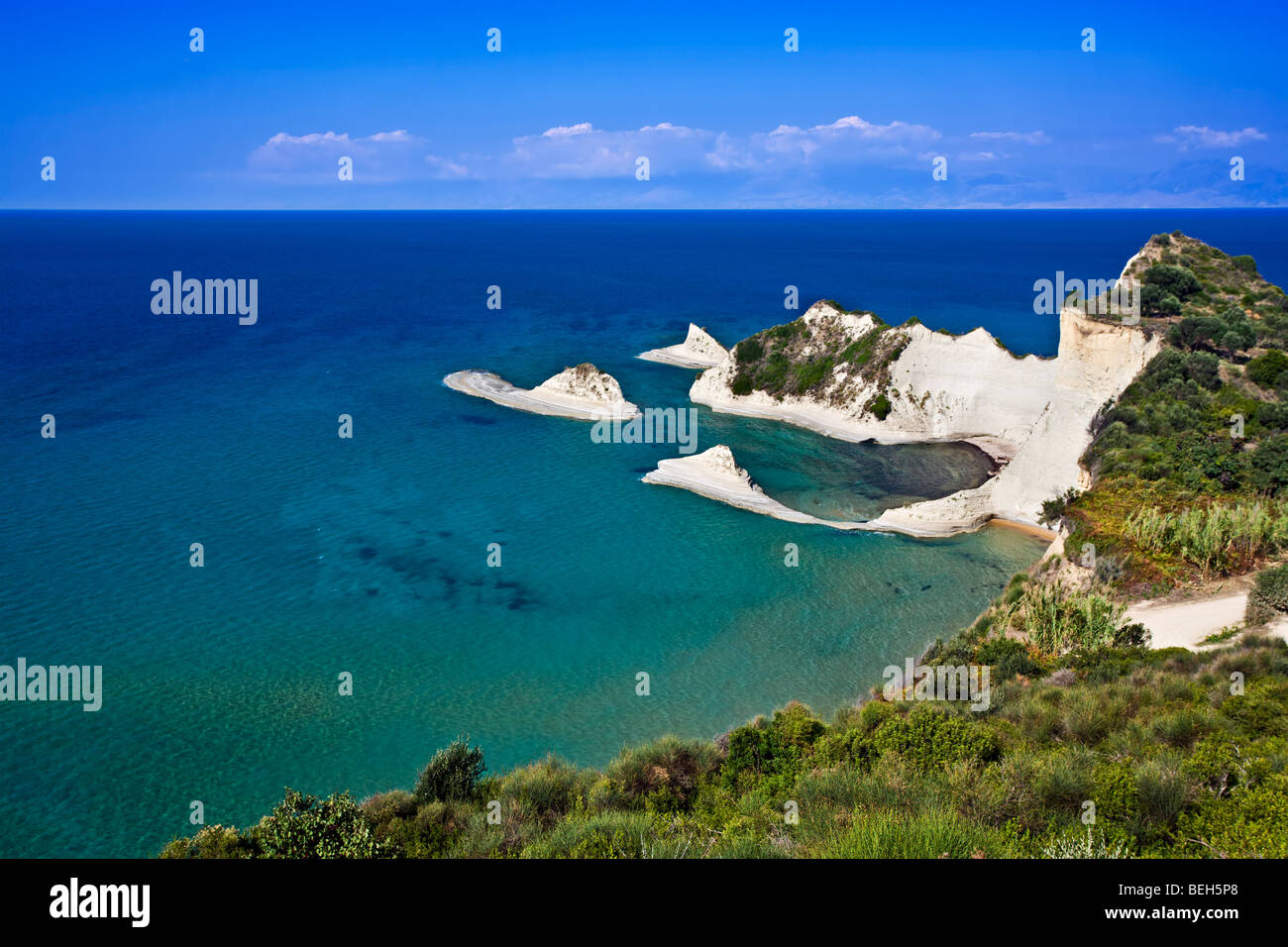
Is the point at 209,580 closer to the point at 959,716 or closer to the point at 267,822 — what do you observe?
the point at 267,822

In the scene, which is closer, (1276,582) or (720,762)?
(720,762)

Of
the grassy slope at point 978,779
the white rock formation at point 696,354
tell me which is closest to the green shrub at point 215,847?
the grassy slope at point 978,779

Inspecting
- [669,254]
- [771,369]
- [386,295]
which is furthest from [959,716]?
[669,254]

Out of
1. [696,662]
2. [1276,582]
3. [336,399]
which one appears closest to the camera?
[1276,582]

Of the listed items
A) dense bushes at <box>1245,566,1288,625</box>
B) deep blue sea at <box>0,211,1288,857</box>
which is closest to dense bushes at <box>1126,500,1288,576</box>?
dense bushes at <box>1245,566,1288,625</box>

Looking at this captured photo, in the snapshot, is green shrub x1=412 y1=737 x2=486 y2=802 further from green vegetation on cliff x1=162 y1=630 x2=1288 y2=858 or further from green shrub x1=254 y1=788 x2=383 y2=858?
green shrub x1=254 y1=788 x2=383 y2=858

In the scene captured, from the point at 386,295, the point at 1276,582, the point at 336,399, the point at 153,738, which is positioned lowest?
the point at 153,738

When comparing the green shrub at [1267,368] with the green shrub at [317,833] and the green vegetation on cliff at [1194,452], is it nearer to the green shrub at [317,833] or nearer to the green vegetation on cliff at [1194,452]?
the green vegetation on cliff at [1194,452]
